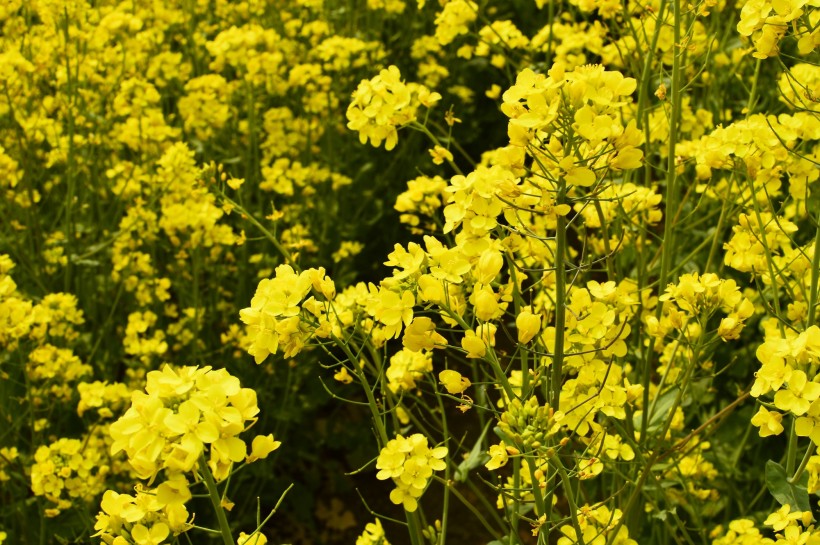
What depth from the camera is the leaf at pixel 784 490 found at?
2.00m

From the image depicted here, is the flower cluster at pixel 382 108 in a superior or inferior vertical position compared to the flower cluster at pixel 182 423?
superior

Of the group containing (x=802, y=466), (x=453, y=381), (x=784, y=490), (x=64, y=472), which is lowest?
(x=64, y=472)

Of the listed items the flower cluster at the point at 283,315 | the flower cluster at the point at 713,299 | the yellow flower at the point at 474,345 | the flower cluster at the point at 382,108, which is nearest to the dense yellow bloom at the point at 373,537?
the flower cluster at the point at 283,315

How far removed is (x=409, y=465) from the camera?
1878 mm

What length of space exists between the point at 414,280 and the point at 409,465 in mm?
389

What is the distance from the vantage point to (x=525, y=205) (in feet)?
6.01

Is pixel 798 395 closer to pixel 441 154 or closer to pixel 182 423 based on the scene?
pixel 182 423

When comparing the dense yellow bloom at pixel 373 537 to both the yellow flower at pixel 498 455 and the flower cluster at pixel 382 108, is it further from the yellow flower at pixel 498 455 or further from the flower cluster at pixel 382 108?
the flower cluster at pixel 382 108

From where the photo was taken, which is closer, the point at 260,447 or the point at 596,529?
the point at 260,447

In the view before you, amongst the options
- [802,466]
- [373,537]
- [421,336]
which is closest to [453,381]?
[421,336]

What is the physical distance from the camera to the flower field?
173 cm

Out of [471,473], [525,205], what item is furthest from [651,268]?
[471,473]

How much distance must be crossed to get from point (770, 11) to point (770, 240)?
0.73 meters

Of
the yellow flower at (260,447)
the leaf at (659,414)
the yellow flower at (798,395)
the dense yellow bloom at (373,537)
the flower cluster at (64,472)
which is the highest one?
the yellow flower at (798,395)
